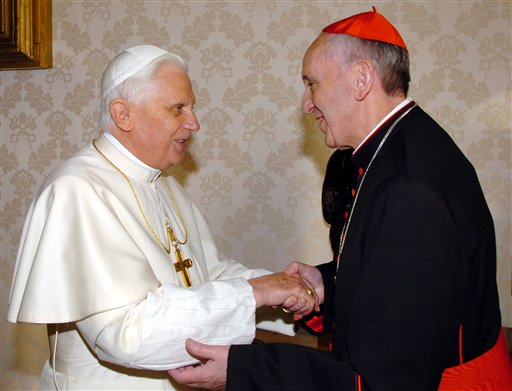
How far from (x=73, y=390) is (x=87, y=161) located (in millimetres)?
796

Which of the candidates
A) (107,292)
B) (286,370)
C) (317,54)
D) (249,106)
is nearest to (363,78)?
(317,54)

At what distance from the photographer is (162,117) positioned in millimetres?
2156

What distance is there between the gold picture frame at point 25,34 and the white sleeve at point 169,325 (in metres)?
2.30

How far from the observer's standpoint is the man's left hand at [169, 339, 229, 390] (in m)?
1.76

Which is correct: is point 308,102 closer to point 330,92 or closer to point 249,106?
Result: point 330,92

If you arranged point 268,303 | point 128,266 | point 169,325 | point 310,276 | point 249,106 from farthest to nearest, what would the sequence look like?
point 249,106 → point 310,276 → point 268,303 → point 128,266 → point 169,325

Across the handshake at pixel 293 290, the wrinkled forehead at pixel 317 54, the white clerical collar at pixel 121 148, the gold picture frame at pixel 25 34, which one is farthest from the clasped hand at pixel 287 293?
the gold picture frame at pixel 25 34

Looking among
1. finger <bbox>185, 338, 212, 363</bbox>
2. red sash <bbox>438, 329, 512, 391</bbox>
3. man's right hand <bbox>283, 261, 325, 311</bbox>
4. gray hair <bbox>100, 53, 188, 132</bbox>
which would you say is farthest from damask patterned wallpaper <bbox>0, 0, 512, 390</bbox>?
finger <bbox>185, 338, 212, 363</bbox>

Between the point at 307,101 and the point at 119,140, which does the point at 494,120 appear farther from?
the point at 119,140

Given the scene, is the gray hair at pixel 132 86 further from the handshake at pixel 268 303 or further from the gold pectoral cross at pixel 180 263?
the handshake at pixel 268 303

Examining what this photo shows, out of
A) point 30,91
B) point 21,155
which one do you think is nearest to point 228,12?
point 30,91

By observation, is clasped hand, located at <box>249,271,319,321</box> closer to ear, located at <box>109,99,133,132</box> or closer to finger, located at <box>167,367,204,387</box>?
finger, located at <box>167,367,204,387</box>

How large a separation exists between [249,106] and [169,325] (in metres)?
1.94

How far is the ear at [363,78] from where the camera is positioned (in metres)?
1.80
